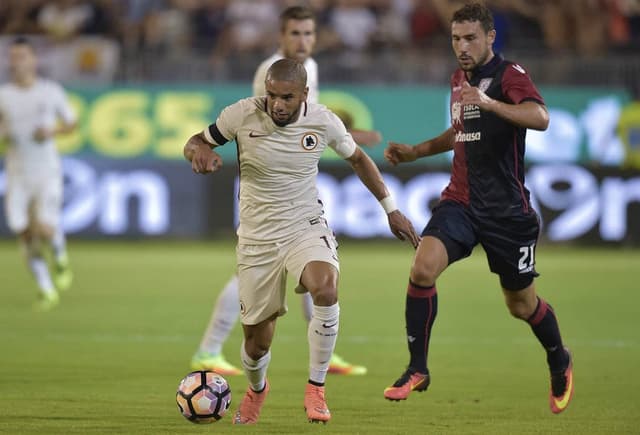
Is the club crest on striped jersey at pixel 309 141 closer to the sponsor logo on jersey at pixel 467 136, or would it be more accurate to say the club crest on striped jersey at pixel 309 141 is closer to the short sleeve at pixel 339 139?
the short sleeve at pixel 339 139

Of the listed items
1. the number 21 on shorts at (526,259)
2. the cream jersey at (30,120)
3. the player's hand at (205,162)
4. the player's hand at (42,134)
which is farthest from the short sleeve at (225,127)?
the cream jersey at (30,120)

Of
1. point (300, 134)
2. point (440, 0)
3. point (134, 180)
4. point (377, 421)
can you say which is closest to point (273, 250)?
point (300, 134)

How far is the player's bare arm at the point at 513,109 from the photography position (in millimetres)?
6547

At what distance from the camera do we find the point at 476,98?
21.4 ft

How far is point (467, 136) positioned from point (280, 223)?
4.01 feet

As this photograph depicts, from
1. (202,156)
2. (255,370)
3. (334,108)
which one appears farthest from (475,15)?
(334,108)

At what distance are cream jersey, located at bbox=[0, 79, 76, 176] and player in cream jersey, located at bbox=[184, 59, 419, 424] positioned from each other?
22.3 feet

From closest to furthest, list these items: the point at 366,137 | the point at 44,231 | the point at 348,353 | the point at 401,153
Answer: the point at 401,153
the point at 366,137
the point at 348,353
the point at 44,231

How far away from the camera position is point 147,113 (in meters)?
18.9

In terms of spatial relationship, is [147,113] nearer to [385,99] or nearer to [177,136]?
[177,136]

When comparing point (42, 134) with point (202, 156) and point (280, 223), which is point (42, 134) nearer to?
point (280, 223)

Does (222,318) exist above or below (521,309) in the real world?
below

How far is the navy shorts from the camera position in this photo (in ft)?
23.4

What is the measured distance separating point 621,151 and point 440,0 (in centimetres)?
384
